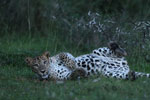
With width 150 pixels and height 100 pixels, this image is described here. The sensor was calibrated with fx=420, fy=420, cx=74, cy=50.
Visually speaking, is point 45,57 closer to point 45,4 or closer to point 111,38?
point 111,38

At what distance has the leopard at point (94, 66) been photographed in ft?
28.5

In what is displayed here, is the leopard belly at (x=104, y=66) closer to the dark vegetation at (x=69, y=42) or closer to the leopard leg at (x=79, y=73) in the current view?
the leopard leg at (x=79, y=73)

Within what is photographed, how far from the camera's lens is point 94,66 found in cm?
898

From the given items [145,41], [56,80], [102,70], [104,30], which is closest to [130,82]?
[102,70]

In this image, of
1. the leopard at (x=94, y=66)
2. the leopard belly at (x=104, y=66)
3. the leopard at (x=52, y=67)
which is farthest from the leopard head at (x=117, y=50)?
the leopard at (x=52, y=67)

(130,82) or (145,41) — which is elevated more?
(145,41)

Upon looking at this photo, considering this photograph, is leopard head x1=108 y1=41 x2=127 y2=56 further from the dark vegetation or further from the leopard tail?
the dark vegetation

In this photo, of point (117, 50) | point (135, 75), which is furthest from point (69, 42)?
point (135, 75)

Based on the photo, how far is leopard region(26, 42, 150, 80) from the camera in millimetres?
8672

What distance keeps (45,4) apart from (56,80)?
8027 millimetres

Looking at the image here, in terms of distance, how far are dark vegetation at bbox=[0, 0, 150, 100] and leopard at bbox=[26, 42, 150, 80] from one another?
35 cm

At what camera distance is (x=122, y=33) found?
11438mm

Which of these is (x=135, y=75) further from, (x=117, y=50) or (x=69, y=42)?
(x=69, y=42)

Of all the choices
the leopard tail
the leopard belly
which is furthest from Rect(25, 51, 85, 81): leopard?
the leopard tail
